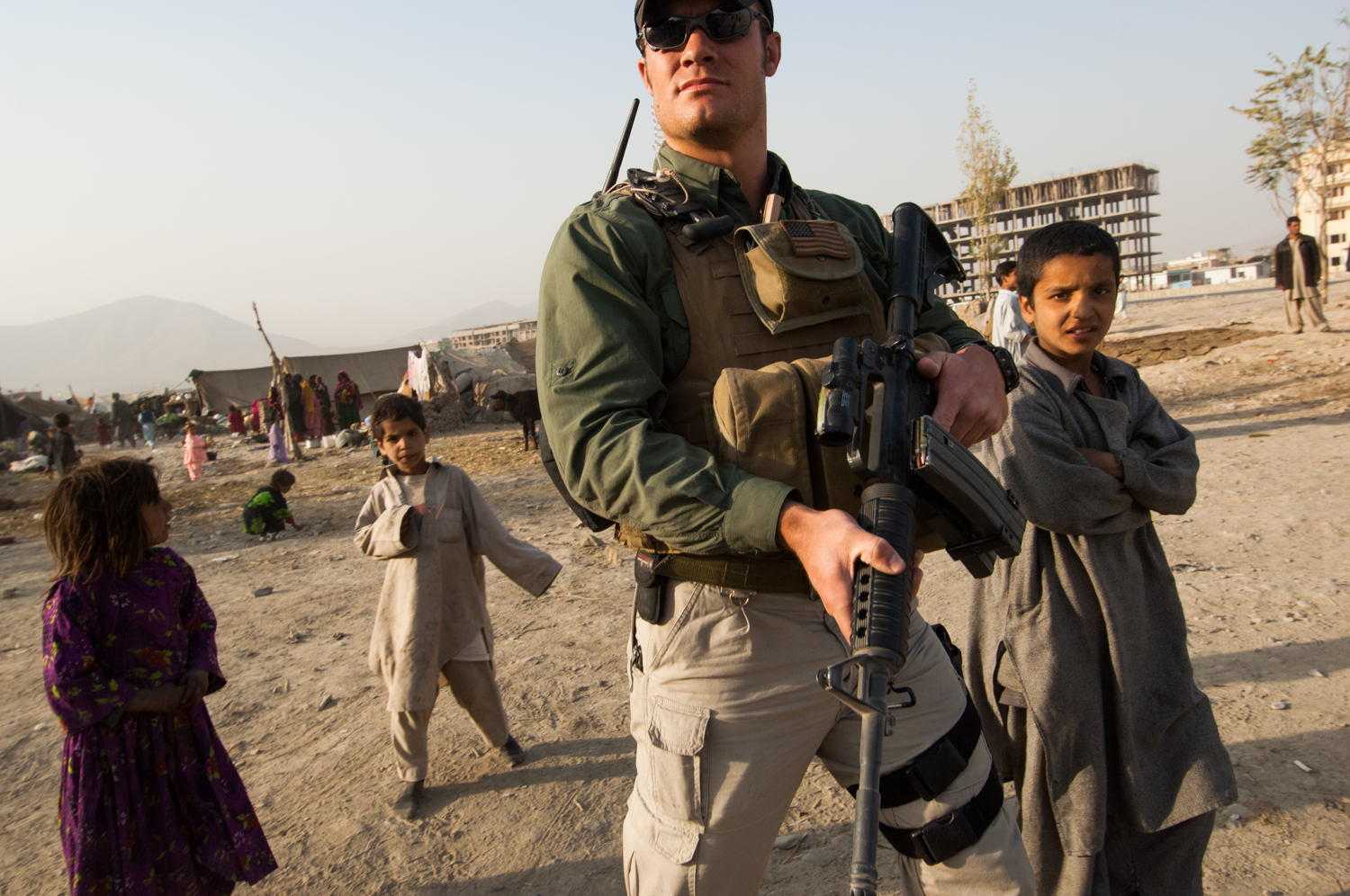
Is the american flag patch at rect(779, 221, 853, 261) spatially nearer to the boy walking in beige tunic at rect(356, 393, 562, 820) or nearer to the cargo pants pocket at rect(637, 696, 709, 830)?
the cargo pants pocket at rect(637, 696, 709, 830)

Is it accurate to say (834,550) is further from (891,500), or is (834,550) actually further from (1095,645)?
(1095,645)

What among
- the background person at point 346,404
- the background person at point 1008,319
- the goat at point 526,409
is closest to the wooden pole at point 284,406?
the background person at point 346,404

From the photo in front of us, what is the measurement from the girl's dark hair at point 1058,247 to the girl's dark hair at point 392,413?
95.8 inches

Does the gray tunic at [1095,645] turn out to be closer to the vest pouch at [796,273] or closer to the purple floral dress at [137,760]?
the vest pouch at [796,273]

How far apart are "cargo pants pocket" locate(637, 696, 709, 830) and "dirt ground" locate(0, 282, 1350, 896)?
122 centimetres

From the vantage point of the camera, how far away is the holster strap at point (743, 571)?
1.53 metres

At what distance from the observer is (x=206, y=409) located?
89.7ft

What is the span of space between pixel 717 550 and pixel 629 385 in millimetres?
326

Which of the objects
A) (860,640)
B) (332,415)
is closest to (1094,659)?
(860,640)

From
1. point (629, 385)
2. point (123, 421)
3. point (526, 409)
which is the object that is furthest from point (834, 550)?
point (123, 421)

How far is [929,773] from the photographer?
154 cm

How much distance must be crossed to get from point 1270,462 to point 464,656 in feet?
21.5

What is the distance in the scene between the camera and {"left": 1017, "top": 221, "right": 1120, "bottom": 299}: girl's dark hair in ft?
7.13

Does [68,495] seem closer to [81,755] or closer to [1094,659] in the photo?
[81,755]
